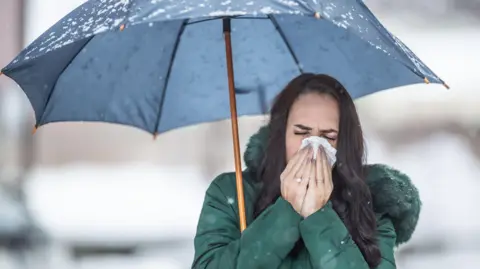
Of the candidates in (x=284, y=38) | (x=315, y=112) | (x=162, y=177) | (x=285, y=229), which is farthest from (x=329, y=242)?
(x=162, y=177)

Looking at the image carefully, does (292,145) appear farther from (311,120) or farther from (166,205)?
(166,205)

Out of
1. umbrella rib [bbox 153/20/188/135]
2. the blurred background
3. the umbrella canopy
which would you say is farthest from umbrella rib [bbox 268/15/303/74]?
the blurred background

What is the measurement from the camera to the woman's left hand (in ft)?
7.14

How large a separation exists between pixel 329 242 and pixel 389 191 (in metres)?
0.34

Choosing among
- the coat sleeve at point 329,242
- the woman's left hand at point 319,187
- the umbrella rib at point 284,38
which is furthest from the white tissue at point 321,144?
the umbrella rib at point 284,38

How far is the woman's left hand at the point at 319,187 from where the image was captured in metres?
2.18

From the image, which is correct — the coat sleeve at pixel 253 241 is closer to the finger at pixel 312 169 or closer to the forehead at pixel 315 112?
the finger at pixel 312 169

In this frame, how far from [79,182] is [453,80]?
8.27ft

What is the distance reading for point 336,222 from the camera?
221 cm

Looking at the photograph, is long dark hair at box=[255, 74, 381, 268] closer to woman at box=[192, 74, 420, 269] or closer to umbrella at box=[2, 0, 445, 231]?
woman at box=[192, 74, 420, 269]

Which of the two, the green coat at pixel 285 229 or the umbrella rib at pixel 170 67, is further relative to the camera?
the umbrella rib at pixel 170 67

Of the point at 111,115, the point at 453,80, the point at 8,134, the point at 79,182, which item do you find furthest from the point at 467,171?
the point at 111,115

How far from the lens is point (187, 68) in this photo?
3010mm

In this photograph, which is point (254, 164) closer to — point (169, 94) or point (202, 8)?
point (202, 8)
